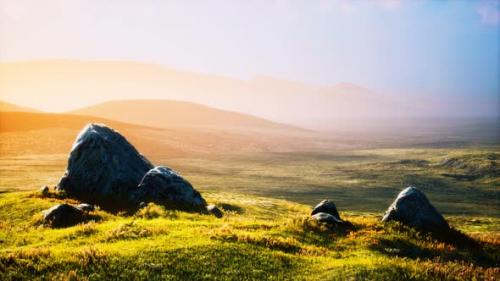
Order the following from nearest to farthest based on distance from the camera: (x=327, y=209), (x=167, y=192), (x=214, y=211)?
(x=327, y=209) < (x=214, y=211) < (x=167, y=192)

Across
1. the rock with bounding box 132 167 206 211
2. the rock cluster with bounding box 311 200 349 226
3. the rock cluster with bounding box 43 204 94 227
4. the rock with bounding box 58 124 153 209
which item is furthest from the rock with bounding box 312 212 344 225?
the rock with bounding box 58 124 153 209

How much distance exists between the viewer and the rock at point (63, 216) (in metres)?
28.8

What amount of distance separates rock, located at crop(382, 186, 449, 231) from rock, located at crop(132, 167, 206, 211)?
14.3m

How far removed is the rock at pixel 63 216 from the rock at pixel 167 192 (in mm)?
7053

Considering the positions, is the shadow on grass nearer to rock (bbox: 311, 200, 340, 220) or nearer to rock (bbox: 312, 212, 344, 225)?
rock (bbox: 312, 212, 344, 225)

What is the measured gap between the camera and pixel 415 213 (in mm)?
31422

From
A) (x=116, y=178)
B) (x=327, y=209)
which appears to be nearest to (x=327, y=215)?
(x=327, y=209)

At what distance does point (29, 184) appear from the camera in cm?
12300

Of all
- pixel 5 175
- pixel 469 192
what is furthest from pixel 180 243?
pixel 469 192

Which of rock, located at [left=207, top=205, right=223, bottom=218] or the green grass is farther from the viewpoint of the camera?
rock, located at [left=207, top=205, right=223, bottom=218]

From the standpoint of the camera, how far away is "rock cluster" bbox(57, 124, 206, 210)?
36.8 meters

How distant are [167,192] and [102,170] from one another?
692 centimetres

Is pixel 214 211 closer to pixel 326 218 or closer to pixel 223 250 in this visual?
pixel 326 218

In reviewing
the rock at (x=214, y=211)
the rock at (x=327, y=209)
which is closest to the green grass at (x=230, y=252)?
the rock at (x=327, y=209)
